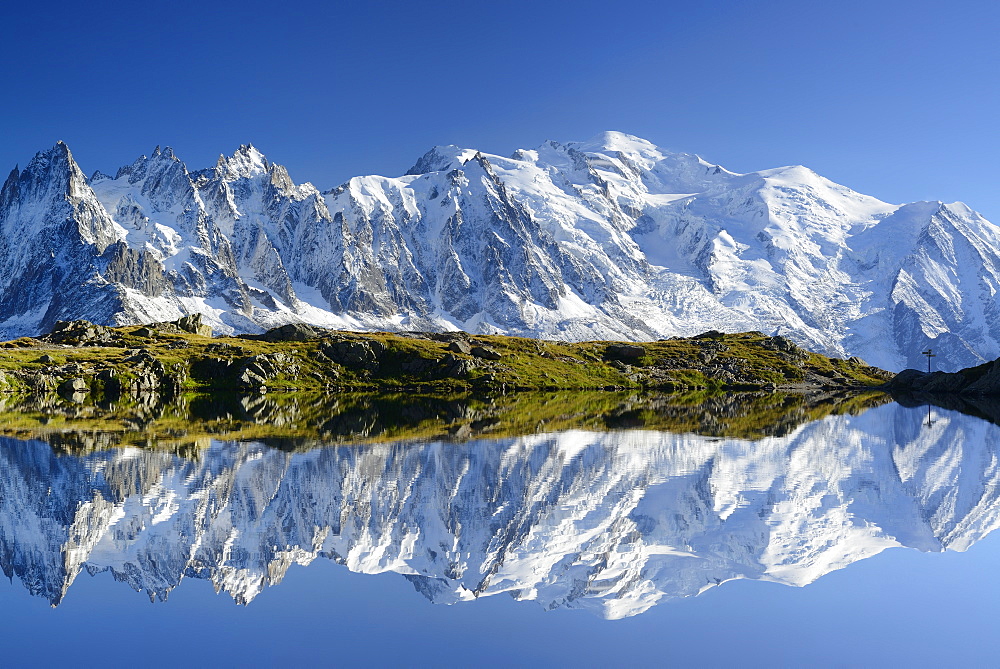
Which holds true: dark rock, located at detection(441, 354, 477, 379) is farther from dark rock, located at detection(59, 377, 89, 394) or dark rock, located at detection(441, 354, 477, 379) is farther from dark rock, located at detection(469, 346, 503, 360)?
dark rock, located at detection(59, 377, 89, 394)

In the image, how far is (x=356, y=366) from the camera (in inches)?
5630

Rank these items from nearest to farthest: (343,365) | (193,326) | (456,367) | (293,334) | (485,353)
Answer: (456,367) < (343,365) < (485,353) < (293,334) < (193,326)

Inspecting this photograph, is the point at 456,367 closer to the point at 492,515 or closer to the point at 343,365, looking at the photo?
the point at 343,365

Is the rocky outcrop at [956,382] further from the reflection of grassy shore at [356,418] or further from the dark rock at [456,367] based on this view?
the dark rock at [456,367]

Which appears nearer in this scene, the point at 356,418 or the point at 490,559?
the point at 490,559

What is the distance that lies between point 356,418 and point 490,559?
51.4m

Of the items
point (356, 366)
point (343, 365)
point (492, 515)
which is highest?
point (343, 365)

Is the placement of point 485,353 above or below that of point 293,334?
below

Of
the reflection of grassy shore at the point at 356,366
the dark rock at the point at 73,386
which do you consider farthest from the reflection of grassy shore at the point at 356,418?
the reflection of grassy shore at the point at 356,366

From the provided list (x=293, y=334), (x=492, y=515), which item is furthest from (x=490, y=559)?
(x=293, y=334)

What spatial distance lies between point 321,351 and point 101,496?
110940mm

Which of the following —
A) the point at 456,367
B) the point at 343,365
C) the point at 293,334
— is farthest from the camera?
the point at 293,334

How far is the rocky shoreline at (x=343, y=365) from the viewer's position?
12544cm

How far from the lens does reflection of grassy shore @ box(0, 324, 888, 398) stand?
125500mm
